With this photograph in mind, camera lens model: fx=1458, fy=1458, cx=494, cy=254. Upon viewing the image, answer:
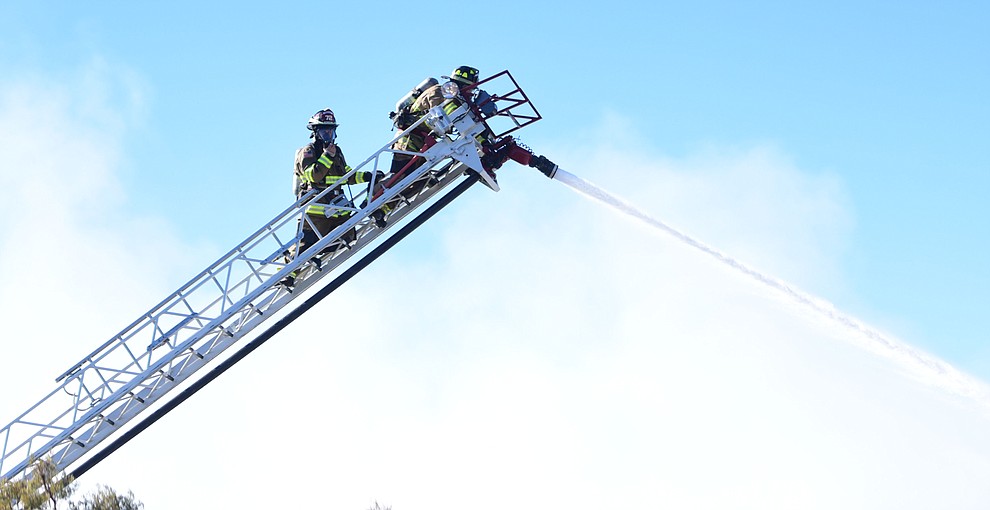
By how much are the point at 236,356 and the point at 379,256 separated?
2506 mm

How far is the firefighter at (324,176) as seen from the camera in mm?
20688

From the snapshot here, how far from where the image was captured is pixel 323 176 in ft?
68.3

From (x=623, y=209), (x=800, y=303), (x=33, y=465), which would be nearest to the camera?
(x=33, y=465)

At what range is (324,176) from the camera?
68.3 feet

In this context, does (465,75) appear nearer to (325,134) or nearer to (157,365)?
(325,134)

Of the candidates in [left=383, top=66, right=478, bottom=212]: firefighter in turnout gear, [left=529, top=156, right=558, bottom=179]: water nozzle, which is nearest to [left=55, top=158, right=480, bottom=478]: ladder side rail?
[left=383, top=66, right=478, bottom=212]: firefighter in turnout gear

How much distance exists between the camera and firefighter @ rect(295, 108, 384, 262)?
67.9 ft

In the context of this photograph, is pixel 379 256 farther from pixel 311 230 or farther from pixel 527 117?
pixel 527 117

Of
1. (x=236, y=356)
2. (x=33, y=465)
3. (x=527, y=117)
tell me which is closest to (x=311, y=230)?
(x=236, y=356)

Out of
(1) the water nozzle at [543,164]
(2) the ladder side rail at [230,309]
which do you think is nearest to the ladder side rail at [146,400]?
(2) the ladder side rail at [230,309]

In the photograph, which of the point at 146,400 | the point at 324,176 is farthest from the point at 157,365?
the point at 324,176

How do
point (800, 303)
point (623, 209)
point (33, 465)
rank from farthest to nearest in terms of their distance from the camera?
point (800, 303)
point (623, 209)
point (33, 465)

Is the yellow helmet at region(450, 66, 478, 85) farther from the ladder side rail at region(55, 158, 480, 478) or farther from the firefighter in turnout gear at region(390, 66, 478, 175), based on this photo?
the ladder side rail at region(55, 158, 480, 478)

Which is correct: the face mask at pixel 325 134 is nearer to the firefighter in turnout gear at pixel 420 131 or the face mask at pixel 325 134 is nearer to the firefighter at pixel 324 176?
the firefighter at pixel 324 176
